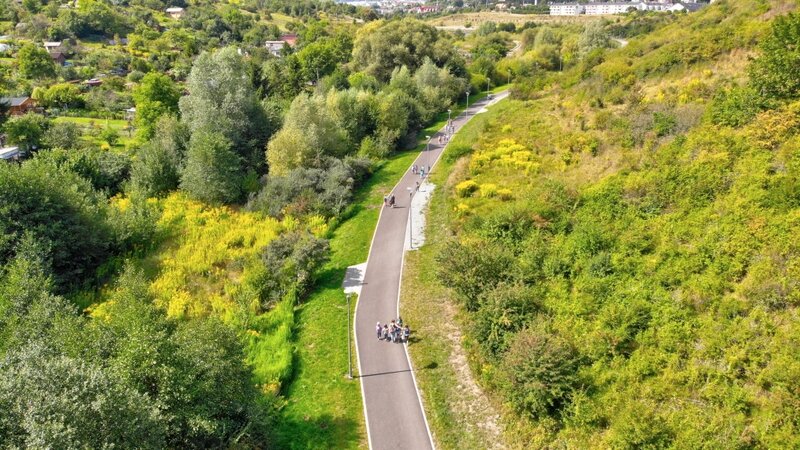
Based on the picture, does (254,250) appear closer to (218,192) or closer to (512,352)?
(218,192)

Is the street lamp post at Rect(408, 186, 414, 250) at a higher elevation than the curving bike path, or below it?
higher

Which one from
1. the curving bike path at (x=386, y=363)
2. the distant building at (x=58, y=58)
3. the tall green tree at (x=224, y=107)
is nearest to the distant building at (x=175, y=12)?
the distant building at (x=58, y=58)

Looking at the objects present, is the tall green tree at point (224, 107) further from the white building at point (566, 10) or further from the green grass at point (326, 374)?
the white building at point (566, 10)

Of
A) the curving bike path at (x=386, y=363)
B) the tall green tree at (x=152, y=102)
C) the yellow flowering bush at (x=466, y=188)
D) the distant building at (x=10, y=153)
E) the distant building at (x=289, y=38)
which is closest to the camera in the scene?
the curving bike path at (x=386, y=363)

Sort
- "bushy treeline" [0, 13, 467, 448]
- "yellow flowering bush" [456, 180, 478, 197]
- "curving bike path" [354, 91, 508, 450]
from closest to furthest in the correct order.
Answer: "bushy treeline" [0, 13, 467, 448], "curving bike path" [354, 91, 508, 450], "yellow flowering bush" [456, 180, 478, 197]

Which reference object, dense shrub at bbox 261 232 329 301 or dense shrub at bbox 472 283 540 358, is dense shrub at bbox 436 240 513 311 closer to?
dense shrub at bbox 472 283 540 358

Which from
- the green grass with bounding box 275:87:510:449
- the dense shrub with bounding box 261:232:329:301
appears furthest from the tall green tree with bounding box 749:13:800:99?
the dense shrub with bounding box 261:232:329:301
